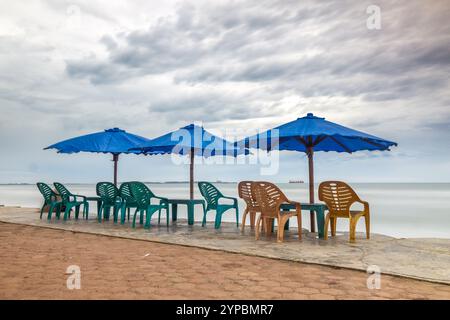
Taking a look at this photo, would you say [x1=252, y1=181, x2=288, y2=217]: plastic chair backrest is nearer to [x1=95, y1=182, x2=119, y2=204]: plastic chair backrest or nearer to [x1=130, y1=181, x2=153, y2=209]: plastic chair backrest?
[x1=130, y1=181, x2=153, y2=209]: plastic chair backrest

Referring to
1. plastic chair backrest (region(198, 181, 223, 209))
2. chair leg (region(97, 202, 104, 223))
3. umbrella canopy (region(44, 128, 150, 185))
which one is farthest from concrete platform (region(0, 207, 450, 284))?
umbrella canopy (region(44, 128, 150, 185))

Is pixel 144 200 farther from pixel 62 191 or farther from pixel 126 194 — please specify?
pixel 62 191

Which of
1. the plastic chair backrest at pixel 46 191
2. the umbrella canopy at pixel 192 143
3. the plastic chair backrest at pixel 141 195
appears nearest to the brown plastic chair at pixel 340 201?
the umbrella canopy at pixel 192 143

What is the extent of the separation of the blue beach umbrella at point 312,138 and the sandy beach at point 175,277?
2.34 m

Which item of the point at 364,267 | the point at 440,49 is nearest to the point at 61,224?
the point at 364,267

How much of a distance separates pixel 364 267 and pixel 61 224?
6.08m

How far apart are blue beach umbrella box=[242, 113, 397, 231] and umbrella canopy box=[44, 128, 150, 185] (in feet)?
10.9

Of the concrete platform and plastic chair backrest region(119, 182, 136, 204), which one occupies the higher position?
plastic chair backrest region(119, 182, 136, 204)

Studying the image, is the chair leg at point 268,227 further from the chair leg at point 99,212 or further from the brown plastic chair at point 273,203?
the chair leg at point 99,212

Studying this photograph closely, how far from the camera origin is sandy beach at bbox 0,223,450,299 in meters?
2.98

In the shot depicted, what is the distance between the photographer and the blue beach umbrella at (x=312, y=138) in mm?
5912

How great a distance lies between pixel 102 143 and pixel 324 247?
5720 mm

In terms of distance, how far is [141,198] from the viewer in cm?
713
